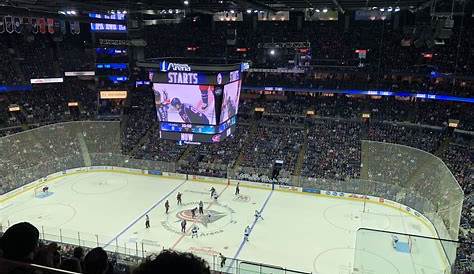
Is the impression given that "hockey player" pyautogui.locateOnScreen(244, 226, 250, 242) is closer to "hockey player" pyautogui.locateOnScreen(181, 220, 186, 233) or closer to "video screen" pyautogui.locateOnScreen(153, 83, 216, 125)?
"hockey player" pyautogui.locateOnScreen(181, 220, 186, 233)

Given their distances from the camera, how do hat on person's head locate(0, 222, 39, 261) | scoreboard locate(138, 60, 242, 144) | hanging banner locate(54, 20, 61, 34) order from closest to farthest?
hat on person's head locate(0, 222, 39, 261) → scoreboard locate(138, 60, 242, 144) → hanging banner locate(54, 20, 61, 34)

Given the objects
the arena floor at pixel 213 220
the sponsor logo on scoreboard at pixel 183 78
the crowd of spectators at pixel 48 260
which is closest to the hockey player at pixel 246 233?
the arena floor at pixel 213 220

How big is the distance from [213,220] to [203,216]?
78cm

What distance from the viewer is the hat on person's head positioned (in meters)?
2.69

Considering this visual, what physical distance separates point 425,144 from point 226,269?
20423mm

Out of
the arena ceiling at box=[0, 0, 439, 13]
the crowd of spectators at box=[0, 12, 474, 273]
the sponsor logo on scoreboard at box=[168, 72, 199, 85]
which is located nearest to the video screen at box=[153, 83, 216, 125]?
the sponsor logo on scoreboard at box=[168, 72, 199, 85]

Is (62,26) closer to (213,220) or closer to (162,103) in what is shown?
(162,103)

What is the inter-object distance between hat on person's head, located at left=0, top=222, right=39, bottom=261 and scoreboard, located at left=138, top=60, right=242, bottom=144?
53.4ft

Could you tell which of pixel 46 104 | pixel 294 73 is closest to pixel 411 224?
pixel 294 73

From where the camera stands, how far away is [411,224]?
21.4 metres

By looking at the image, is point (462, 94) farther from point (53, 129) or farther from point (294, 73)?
point (53, 129)

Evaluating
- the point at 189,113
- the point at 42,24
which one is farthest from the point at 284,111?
the point at 42,24

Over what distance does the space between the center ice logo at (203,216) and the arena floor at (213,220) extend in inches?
2.2

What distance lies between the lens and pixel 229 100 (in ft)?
68.2
